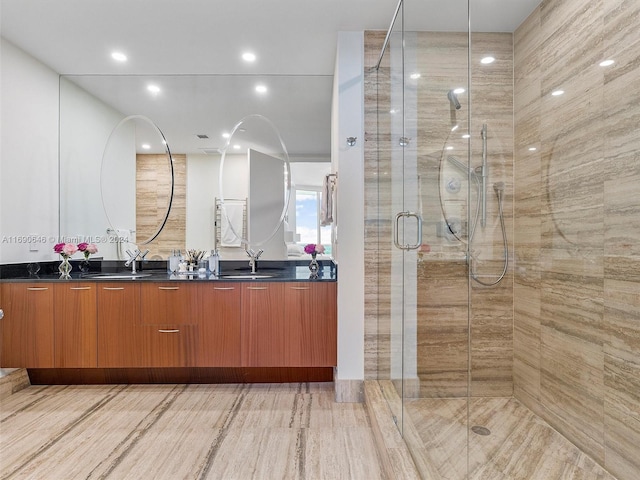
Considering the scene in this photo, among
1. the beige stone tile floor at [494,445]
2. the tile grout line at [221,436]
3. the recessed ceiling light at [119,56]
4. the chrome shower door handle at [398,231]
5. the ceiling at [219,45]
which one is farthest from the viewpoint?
the recessed ceiling light at [119,56]

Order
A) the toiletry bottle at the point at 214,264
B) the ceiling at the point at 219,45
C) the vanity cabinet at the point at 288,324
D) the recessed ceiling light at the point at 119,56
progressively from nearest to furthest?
the ceiling at the point at 219,45
the vanity cabinet at the point at 288,324
the recessed ceiling light at the point at 119,56
the toiletry bottle at the point at 214,264

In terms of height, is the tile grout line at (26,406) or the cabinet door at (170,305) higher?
the cabinet door at (170,305)

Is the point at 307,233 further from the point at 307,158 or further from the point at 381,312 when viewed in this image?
the point at 381,312

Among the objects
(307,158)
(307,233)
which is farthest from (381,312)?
(307,158)

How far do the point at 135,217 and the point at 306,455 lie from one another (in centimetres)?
239

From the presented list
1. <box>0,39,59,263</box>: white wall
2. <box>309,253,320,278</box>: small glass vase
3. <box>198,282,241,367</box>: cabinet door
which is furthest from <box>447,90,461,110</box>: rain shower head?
<box>0,39,59,263</box>: white wall

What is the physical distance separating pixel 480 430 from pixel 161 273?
2.72 meters

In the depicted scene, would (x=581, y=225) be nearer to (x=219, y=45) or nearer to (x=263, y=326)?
(x=263, y=326)

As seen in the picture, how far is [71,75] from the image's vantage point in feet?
11.0

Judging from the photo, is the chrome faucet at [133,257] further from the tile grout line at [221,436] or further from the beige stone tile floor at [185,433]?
the tile grout line at [221,436]

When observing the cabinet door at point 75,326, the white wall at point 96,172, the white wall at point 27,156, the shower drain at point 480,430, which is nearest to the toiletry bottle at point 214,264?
the white wall at point 96,172

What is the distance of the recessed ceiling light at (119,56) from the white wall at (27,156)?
1.99 feet

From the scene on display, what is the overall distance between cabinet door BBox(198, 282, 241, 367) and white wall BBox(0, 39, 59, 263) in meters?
1.39

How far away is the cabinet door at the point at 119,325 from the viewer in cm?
290
